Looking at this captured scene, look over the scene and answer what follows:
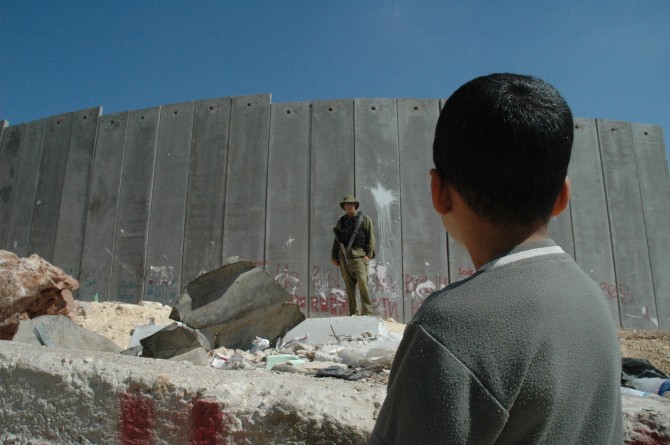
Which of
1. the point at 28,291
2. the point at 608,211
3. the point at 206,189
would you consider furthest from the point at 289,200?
the point at 608,211

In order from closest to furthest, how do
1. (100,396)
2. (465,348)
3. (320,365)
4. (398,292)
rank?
1. (465,348)
2. (100,396)
3. (320,365)
4. (398,292)

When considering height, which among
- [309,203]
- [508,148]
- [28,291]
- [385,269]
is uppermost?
[309,203]

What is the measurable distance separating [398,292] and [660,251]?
431 cm

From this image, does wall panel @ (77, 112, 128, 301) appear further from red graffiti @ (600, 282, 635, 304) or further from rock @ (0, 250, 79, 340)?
red graffiti @ (600, 282, 635, 304)

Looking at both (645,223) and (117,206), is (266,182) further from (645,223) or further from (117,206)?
(645,223)

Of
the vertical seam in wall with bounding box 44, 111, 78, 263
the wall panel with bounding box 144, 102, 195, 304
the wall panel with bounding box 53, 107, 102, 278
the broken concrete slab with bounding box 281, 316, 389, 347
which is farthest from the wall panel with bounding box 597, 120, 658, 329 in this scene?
the vertical seam in wall with bounding box 44, 111, 78, 263

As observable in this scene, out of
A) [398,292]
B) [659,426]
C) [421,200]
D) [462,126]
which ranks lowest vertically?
[659,426]

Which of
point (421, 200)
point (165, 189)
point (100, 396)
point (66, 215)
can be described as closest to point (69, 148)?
point (66, 215)

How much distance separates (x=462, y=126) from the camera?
2.50 feet

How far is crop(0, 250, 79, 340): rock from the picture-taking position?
3453mm

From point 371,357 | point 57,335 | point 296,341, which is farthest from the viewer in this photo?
point 296,341

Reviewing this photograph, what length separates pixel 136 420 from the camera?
1.37 m

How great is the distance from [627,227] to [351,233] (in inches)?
185

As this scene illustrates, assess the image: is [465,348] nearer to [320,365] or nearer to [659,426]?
[659,426]
